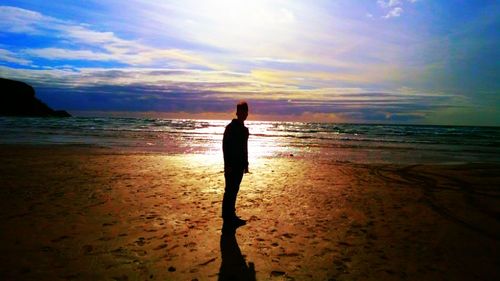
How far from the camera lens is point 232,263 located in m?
4.47

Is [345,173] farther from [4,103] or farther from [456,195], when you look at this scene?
[4,103]

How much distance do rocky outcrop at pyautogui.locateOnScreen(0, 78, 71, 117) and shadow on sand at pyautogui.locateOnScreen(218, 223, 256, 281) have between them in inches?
4506

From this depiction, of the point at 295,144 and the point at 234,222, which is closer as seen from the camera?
the point at 234,222

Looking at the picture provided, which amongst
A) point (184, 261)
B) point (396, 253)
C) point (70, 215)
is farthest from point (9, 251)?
point (396, 253)

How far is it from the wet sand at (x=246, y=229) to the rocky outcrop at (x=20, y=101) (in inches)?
4342

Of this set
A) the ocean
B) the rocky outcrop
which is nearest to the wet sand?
the ocean

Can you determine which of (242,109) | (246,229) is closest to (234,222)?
(246,229)

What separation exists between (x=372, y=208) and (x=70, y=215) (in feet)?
19.8

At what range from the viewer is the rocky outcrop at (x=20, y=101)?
101206 millimetres

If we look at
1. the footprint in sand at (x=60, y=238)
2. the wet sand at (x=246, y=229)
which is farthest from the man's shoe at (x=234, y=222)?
the footprint in sand at (x=60, y=238)

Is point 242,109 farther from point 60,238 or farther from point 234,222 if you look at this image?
point 60,238

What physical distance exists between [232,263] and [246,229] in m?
1.36

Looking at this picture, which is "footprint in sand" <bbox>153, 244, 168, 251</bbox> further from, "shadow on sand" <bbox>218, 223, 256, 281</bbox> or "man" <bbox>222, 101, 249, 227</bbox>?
"man" <bbox>222, 101, 249, 227</bbox>

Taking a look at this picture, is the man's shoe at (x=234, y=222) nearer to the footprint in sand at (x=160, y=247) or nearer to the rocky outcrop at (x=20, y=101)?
the footprint in sand at (x=160, y=247)
